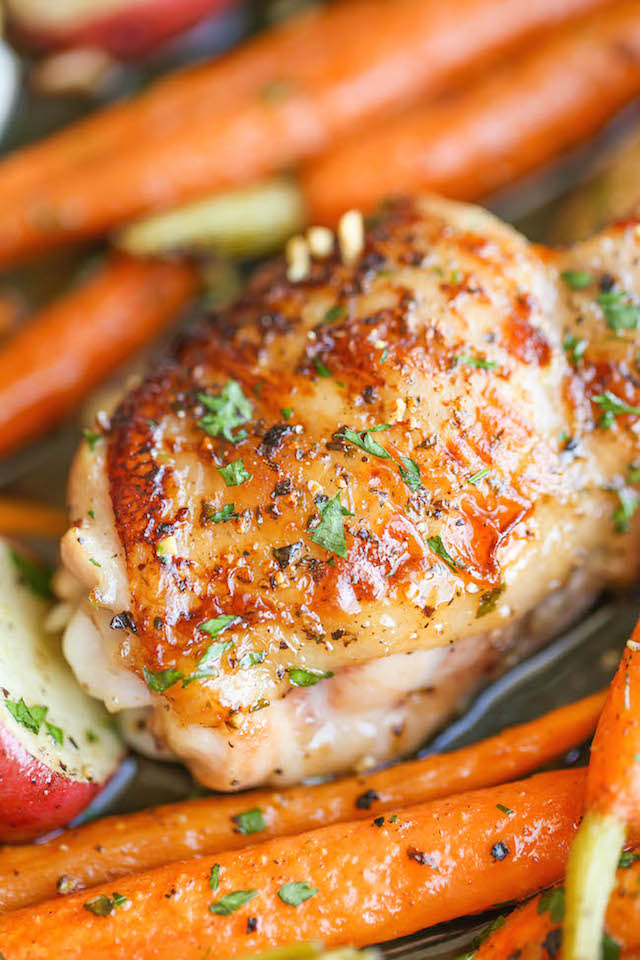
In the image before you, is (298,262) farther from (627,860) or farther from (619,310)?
(627,860)

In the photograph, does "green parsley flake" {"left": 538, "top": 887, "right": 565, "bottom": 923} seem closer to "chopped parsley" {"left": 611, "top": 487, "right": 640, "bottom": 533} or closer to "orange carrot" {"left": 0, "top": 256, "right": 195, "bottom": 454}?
"chopped parsley" {"left": 611, "top": 487, "right": 640, "bottom": 533}

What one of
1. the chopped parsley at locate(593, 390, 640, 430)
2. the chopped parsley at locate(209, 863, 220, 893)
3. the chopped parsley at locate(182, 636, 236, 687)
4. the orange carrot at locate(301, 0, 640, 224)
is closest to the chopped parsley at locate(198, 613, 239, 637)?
the chopped parsley at locate(182, 636, 236, 687)

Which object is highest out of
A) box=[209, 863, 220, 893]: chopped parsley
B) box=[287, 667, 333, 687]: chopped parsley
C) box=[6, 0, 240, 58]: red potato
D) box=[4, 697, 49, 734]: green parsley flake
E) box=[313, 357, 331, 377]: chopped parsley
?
box=[6, 0, 240, 58]: red potato

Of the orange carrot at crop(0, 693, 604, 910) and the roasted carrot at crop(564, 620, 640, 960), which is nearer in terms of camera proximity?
the roasted carrot at crop(564, 620, 640, 960)

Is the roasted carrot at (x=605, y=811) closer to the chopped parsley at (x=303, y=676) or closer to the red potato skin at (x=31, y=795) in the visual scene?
Answer: the chopped parsley at (x=303, y=676)

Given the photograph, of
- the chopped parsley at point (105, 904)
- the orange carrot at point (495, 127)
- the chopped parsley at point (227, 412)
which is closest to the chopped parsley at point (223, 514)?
the chopped parsley at point (227, 412)

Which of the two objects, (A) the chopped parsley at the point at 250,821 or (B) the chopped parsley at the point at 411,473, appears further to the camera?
(A) the chopped parsley at the point at 250,821
